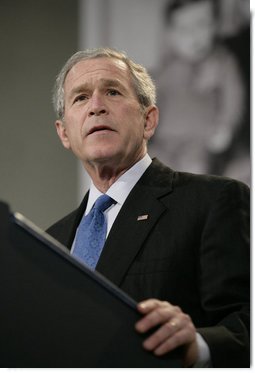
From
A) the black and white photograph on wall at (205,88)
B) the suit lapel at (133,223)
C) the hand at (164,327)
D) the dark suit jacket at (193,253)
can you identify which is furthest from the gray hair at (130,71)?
the hand at (164,327)

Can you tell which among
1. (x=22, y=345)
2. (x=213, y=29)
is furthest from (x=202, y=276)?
(x=213, y=29)

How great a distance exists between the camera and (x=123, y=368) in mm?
1041

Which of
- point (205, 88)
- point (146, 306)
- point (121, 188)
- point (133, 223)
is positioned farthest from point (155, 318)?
point (205, 88)

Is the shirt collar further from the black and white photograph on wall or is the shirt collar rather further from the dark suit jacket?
the black and white photograph on wall

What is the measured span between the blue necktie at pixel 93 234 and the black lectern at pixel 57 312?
746 millimetres

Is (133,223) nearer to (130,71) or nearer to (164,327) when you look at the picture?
(130,71)

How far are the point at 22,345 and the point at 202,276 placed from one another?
2.27ft

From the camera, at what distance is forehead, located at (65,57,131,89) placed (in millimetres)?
2049

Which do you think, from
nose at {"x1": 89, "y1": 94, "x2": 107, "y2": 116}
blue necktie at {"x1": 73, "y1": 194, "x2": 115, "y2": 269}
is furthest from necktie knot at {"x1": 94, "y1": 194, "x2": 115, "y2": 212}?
nose at {"x1": 89, "y1": 94, "x2": 107, "y2": 116}

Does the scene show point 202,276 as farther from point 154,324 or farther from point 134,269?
point 154,324

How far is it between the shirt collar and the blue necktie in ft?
0.08

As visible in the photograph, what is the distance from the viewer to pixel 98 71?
206 cm

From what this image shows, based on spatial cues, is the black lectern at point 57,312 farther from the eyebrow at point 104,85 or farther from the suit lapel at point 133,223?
the eyebrow at point 104,85

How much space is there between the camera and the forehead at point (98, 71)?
2049 mm
